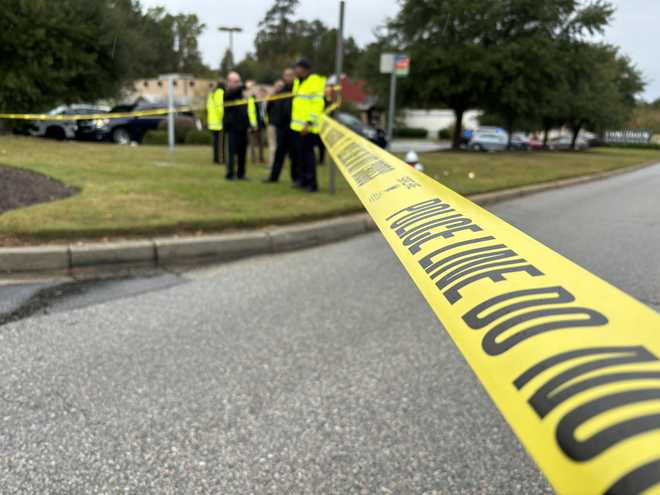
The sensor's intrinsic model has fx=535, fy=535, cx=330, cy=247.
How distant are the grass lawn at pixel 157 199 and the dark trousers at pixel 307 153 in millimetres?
271

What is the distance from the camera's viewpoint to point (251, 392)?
2686 millimetres

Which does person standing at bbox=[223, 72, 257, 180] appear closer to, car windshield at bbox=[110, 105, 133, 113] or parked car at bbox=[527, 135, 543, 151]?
car windshield at bbox=[110, 105, 133, 113]

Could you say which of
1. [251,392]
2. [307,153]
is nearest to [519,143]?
[307,153]

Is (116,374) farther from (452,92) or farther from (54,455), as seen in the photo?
(452,92)

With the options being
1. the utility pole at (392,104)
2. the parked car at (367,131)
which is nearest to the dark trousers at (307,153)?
the utility pole at (392,104)

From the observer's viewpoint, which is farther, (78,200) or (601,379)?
(78,200)

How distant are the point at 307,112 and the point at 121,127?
13.6 meters

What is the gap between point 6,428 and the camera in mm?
2289

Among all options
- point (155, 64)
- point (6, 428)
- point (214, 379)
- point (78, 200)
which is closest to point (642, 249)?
point (214, 379)

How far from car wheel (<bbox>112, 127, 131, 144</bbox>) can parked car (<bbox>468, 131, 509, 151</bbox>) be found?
61.7 ft

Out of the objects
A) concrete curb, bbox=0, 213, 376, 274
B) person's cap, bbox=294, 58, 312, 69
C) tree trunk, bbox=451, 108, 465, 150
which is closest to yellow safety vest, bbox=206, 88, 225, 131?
person's cap, bbox=294, 58, 312, 69

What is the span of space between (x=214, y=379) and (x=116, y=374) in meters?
0.52

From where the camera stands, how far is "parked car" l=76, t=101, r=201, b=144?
1842 cm

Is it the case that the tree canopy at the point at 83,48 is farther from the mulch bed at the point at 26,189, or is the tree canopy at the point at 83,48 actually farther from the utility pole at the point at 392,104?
the utility pole at the point at 392,104
